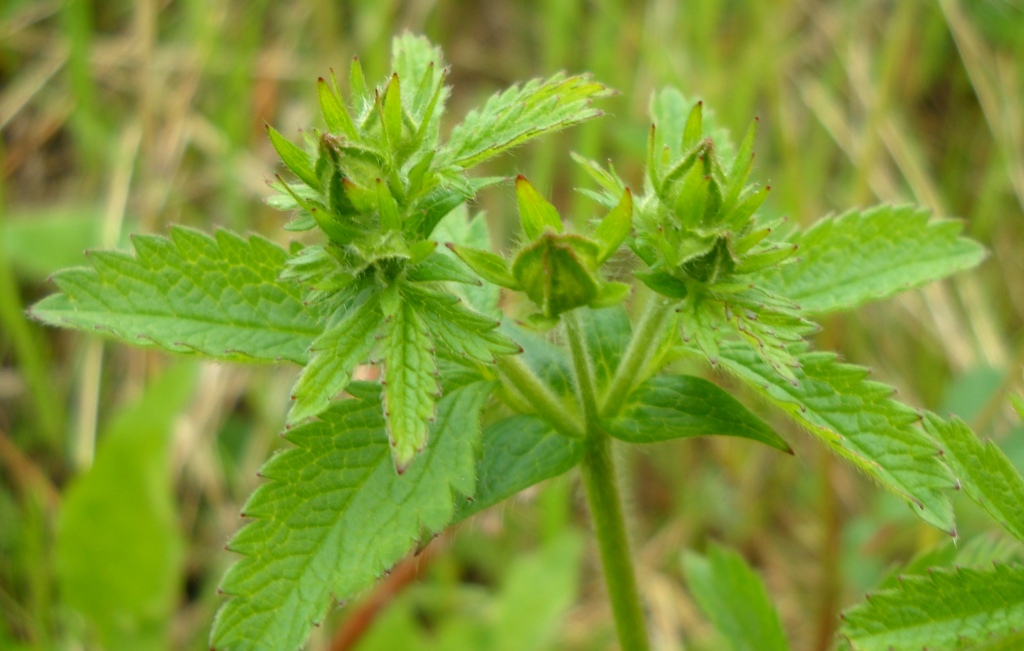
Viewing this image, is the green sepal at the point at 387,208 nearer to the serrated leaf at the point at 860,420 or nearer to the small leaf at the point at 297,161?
the small leaf at the point at 297,161

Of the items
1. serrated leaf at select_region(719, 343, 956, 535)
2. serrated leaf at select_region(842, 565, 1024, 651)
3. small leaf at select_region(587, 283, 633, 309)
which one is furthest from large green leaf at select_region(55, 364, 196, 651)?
serrated leaf at select_region(842, 565, 1024, 651)

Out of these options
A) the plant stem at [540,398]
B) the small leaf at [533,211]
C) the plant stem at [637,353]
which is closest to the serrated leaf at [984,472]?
the plant stem at [637,353]

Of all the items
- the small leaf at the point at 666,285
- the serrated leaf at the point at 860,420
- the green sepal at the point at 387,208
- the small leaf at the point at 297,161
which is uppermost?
the small leaf at the point at 297,161

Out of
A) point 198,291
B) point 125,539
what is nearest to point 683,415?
point 198,291

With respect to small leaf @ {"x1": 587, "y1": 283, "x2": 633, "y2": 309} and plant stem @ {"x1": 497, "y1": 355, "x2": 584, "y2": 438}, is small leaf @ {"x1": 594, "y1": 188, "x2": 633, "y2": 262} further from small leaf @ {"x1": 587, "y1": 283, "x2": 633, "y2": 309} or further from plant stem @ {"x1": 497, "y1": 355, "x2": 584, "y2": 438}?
plant stem @ {"x1": 497, "y1": 355, "x2": 584, "y2": 438}

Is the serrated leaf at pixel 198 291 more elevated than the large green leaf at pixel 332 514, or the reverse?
the serrated leaf at pixel 198 291

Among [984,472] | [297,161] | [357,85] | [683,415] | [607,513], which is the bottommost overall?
[984,472]

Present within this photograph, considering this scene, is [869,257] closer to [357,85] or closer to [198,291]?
[357,85]
